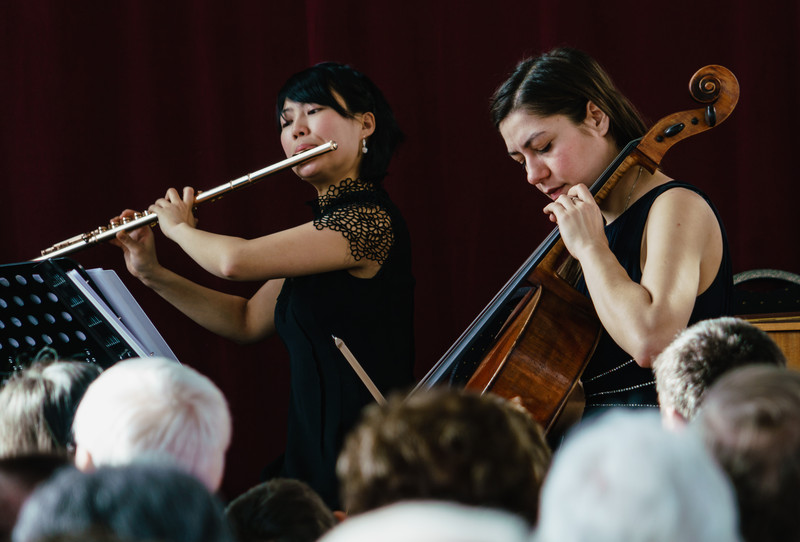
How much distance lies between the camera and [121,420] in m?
0.90

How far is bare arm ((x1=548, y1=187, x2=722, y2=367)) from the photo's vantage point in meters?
1.51

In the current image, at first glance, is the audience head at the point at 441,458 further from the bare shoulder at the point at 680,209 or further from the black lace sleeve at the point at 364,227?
the black lace sleeve at the point at 364,227

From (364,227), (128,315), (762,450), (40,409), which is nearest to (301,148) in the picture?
(364,227)

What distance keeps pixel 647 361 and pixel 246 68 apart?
1533mm

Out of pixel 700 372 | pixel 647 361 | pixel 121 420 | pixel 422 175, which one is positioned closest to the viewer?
pixel 121 420

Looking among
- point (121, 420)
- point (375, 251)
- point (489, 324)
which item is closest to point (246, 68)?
point (375, 251)

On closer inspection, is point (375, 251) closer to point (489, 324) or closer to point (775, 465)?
point (489, 324)

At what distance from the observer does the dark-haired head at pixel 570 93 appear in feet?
5.79

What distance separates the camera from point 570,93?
1763 mm

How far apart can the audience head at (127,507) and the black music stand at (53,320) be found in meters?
1.02

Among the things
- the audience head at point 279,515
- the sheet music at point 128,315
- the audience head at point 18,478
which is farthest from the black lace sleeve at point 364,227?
the audience head at point 18,478

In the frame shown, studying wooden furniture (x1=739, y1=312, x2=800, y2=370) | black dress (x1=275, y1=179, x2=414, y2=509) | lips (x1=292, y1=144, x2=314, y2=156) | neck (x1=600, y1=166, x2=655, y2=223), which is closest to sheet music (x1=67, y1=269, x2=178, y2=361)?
black dress (x1=275, y1=179, x2=414, y2=509)

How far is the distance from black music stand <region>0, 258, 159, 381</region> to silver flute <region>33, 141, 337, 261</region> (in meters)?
0.42

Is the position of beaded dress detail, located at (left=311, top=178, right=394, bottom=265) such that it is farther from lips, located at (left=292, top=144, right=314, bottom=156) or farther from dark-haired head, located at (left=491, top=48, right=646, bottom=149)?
dark-haired head, located at (left=491, top=48, right=646, bottom=149)
